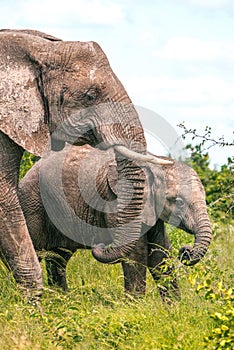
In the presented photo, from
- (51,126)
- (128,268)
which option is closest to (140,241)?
(128,268)

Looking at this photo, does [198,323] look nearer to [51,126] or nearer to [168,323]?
[168,323]

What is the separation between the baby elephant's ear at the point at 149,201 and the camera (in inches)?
304

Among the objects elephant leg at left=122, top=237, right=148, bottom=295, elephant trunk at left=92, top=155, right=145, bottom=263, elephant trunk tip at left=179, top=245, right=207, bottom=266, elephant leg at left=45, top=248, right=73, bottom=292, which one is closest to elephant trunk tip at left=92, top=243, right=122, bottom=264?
elephant trunk at left=92, top=155, right=145, bottom=263

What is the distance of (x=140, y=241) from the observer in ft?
25.4

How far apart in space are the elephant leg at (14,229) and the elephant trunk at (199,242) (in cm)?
111

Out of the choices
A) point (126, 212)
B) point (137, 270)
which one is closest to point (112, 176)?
point (137, 270)

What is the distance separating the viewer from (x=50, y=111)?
6.70 m

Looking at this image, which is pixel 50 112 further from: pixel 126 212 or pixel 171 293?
pixel 171 293

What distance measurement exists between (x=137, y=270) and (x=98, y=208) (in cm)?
64

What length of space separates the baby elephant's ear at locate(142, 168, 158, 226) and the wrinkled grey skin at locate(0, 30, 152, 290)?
0.88 meters

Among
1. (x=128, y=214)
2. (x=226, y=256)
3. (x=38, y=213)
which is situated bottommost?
(x=226, y=256)

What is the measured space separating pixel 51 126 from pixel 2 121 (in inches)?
13.6

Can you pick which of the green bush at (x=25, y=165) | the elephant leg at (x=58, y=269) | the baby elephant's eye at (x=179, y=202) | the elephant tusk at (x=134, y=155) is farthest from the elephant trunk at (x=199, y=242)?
the green bush at (x=25, y=165)

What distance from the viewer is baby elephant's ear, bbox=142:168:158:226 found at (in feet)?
25.3
